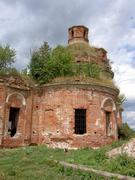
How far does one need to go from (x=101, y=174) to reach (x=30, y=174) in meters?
2.39

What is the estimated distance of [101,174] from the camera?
8.62 m

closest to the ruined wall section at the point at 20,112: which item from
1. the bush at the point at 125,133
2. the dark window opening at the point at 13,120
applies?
the dark window opening at the point at 13,120

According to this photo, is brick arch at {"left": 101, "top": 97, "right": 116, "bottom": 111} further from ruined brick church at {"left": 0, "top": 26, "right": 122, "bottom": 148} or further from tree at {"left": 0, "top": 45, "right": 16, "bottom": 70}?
tree at {"left": 0, "top": 45, "right": 16, "bottom": 70}

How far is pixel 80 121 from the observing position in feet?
60.2

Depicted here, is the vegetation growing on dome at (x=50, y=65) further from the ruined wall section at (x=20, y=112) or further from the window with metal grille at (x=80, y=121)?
the window with metal grille at (x=80, y=121)

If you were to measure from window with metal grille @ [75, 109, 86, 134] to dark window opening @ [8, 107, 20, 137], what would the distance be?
3886mm

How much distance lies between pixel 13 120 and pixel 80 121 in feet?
14.5

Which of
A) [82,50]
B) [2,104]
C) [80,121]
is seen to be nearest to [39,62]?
[2,104]

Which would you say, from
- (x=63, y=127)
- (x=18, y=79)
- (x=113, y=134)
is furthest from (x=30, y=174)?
(x=113, y=134)

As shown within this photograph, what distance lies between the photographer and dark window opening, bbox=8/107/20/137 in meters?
18.1

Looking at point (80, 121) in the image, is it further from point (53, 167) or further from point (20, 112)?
point (53, 167)

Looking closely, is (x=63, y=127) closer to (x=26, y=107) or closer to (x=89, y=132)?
(x=89, y=132)

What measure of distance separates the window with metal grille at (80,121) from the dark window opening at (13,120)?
12.7 feet

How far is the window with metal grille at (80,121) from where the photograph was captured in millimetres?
18180
